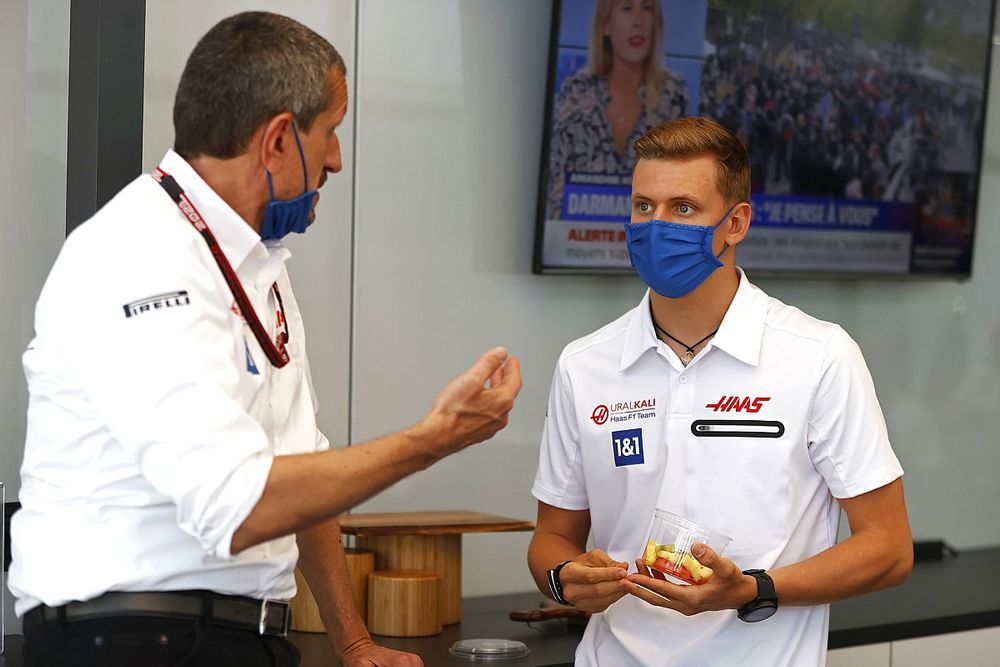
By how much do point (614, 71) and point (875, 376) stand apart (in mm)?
1353

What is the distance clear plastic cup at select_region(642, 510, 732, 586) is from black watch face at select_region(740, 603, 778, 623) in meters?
0.12

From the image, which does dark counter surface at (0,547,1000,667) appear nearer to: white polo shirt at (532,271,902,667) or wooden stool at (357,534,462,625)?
wooden stool at (357,534,462,625)

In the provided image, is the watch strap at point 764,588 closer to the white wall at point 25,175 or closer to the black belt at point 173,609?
the black belt at point 173,609

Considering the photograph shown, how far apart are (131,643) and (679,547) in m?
Result: 0.81

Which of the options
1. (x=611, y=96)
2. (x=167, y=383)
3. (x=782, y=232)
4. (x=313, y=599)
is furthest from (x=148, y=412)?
(x=782, y=232)

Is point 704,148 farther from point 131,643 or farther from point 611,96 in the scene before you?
point 131,643

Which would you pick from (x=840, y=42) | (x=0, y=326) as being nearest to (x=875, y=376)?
(x=840, y=42)

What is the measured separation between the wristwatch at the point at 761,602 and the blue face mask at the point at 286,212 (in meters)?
0.87

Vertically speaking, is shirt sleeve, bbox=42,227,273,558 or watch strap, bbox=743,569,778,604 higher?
shirt sleeve, bbox=42,227,273,558

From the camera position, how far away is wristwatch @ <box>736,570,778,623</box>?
191 centimetres

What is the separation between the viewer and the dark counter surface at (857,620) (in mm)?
2473

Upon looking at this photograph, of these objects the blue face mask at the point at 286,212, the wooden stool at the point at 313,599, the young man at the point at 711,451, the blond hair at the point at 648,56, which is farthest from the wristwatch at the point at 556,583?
the blond hair at the point at 648,56

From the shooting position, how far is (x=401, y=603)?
256cm

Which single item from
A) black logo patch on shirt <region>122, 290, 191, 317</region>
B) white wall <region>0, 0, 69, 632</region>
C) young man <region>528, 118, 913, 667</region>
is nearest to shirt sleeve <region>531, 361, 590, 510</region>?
young man <region>528, 118, 913, 667</region>
